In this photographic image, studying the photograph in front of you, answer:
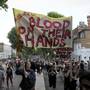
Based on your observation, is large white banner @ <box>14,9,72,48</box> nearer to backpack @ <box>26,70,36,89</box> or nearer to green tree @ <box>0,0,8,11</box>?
backpack @ <box>26,70,36,89</box>

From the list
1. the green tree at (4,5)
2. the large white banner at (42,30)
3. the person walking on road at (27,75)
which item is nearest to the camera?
the person walking on road at (27,75)

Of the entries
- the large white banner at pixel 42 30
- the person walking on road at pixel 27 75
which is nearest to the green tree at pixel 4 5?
the large white banner at pixel 42 30

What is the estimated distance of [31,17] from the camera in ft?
49.0

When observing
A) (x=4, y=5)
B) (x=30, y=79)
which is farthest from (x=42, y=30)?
(x=4, y=5)

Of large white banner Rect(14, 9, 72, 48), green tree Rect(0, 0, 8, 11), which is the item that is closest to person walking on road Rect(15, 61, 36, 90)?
large white banner Rect(14, 9, 72, 48)

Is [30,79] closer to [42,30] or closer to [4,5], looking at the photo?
[42,30]

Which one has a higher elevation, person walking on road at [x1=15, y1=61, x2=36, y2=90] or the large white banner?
the large white banner

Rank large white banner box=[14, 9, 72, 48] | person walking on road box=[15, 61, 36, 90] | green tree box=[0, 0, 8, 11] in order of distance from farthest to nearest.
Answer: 1. green tree box=[0, 0, 8, 11]
2. large white banner box=[14, 9, 72, 48]
3. person walking on road box=[15, 61, 36, 90]

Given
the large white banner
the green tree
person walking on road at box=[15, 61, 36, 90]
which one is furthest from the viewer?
the green tree

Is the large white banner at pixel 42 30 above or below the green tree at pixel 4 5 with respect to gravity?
below

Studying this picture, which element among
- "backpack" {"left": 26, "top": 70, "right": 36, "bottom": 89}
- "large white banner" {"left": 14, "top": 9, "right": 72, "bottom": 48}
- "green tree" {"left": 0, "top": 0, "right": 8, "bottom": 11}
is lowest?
"backpack" {"left": 26, "top": 70, "right": 36, "bottom": 89}

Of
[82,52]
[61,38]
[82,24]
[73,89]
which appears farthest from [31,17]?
[82,24]

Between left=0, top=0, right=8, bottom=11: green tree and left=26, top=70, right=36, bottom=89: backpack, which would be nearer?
left=26, top=70, right=36, bottom=89: backpack

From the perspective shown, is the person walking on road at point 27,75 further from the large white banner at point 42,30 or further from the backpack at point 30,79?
the large white banner at point 42,30
